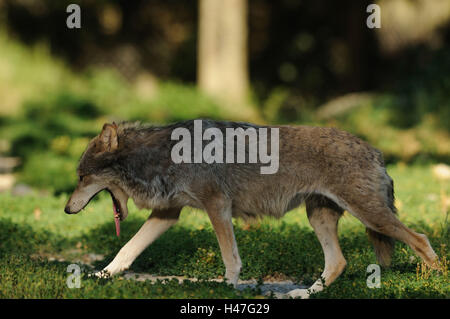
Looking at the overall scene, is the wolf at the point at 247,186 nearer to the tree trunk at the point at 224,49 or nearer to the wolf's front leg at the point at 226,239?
the wolf's front leg at the point at 226,239

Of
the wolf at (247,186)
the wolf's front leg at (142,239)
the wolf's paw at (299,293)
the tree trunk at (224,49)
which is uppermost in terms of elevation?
the tree trunk at (224,49)

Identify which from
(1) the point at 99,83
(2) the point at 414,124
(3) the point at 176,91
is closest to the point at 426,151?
(2) the point at 414,124

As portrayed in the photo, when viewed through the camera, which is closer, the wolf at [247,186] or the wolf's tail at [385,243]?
the wolf at [247,186]

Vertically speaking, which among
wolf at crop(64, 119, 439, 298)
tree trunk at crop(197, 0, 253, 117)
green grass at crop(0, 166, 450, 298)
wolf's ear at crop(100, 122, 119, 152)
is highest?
tree trunk at crop(197, 0, 253, 117)

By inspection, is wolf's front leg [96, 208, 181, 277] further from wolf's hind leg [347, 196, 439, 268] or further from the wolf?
wolf's hind leg [347, 196, 439, 268]

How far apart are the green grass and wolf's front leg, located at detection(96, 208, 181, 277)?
161 mm

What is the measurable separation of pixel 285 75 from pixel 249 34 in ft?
6.71

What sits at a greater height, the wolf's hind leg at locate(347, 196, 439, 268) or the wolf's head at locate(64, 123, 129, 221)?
the wolf's head at locate(64, 123, 129, 221)

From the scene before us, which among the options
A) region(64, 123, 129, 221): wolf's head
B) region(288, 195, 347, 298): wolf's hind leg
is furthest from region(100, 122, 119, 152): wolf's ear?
region(288, 195, 347, 298): wolf's hind leg

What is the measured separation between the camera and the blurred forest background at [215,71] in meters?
14.4

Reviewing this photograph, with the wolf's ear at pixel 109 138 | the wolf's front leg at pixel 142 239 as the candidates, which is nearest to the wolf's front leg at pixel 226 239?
the wolf's front leg at pixel 142 239

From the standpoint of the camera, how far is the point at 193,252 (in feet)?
23.8

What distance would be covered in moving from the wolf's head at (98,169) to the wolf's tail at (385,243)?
242 cm

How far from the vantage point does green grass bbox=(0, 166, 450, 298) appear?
18.3 ft
